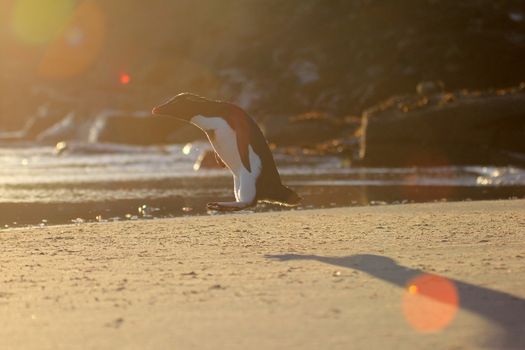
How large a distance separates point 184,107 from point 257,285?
199 inches

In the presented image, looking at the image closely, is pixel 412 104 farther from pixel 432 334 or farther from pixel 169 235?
pixel 432 334

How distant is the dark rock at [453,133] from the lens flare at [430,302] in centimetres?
2159

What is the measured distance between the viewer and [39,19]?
106250 millimetres

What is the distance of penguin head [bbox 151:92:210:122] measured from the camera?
12.1m

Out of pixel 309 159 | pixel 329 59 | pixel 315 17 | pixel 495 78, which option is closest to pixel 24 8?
pixel 315 17

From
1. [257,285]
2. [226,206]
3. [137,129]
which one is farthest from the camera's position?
[137,129]

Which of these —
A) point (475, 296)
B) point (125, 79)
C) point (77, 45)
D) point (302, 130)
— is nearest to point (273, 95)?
point (302, 130)

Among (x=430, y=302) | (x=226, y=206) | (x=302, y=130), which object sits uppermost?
(x=302, y=130)

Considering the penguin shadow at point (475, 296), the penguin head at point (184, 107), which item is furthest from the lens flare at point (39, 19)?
the penguin shadow at point (475, 296)

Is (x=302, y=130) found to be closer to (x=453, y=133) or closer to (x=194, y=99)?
(x=453, y=133)

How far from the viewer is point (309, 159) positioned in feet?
113

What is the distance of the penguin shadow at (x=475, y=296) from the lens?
571 cm

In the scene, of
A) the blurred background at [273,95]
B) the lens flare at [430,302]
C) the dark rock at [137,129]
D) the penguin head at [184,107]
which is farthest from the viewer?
the dark rock at [137,129]

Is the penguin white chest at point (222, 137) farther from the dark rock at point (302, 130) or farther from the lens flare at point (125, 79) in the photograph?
the lens flare at point (125, 79)
